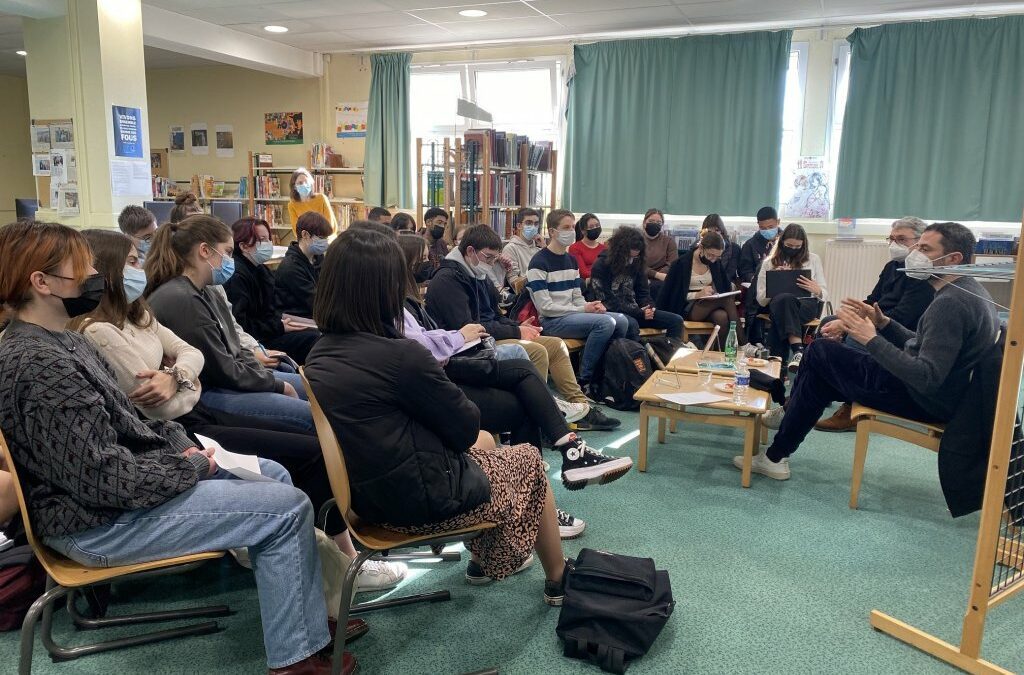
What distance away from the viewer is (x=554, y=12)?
6.21 m

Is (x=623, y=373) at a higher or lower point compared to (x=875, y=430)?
lower

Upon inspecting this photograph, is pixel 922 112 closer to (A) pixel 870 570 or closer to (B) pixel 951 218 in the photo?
(B) pixel 951 218

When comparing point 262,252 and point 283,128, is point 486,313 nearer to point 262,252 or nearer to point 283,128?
point 262,252

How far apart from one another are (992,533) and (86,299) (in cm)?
228

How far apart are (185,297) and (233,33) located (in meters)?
5.51

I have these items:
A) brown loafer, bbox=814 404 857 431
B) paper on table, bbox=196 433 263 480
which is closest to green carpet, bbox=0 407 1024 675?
paper on table, bbox=196 433 263 480

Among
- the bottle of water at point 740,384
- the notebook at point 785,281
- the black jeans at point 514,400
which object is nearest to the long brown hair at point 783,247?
the notebook at point 785,281

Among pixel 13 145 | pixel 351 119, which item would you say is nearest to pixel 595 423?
pixel 351 119

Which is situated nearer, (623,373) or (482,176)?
(623,373)

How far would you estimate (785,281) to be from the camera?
17.4 ft

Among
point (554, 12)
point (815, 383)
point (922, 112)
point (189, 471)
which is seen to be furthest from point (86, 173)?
point (922, 112)

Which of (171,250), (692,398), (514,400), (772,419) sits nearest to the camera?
(171,250)

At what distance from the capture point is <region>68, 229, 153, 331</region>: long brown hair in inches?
84.8

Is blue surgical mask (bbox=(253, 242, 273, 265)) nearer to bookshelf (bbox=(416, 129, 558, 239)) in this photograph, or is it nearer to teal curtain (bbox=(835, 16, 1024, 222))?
bookshelf (bbox=(416, 129, 558, 239))
